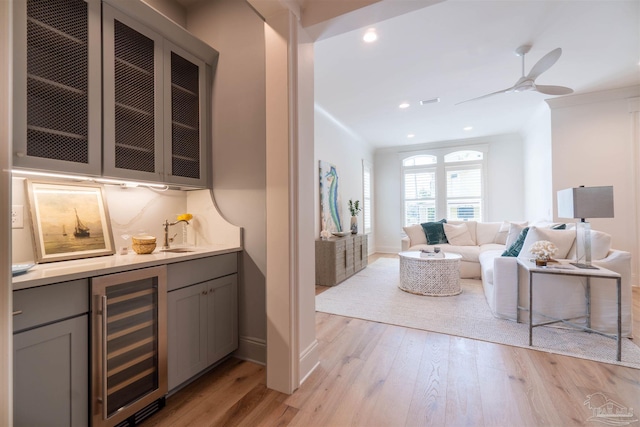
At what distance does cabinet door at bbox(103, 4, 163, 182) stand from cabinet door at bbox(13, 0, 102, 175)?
56 mm

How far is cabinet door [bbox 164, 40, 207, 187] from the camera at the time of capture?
195cm

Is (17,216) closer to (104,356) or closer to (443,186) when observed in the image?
(104,356)

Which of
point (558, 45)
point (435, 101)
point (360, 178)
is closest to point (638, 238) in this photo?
point (558, 45)

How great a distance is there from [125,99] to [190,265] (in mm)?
1103

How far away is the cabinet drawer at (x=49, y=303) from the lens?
1.05 metres

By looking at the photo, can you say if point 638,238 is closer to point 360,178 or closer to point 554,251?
point 554,251

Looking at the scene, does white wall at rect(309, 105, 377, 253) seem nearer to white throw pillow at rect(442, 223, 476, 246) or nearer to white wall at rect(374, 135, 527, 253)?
white wall at rect(374, 135, 527, 253)

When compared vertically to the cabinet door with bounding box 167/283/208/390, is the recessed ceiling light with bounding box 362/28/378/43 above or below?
above

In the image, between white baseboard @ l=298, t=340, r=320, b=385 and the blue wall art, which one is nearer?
white baseboard @ l=298, t=340, r=320, b=385

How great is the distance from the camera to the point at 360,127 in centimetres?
589

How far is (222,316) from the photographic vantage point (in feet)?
6.52

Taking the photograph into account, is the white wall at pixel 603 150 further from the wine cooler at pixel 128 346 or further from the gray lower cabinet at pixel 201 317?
the wine cooler at pixel 128 346

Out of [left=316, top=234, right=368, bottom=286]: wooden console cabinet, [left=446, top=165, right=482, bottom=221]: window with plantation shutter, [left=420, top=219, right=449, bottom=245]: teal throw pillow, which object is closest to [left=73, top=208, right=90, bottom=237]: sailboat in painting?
[left=316, top=234, right=368, bottom=286]: wooden console cabinet

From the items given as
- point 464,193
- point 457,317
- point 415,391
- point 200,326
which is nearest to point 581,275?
point 457,317
